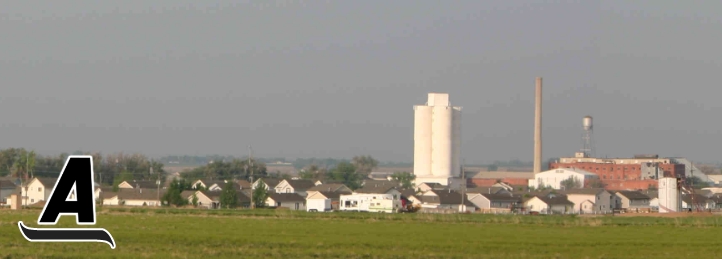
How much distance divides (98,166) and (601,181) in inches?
2663

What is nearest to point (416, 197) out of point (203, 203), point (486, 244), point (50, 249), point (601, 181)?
point (203, 203)

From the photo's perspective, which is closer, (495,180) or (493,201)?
(493,201)

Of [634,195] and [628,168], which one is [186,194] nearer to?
[634,195]

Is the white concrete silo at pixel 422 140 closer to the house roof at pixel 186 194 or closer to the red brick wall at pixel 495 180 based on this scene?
the red brick wall at pixel 495 180

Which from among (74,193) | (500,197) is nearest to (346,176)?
(500,197)

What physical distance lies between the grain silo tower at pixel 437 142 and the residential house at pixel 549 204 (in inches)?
1208

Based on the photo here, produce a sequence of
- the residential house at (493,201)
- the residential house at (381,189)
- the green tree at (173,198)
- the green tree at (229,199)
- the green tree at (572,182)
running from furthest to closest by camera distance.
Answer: the green tree at (572,182) < the residential house at (381,189) < the residential house at (493,201) < the green tree at (229,199) < the green tree at (173,198)

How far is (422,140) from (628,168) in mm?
36293

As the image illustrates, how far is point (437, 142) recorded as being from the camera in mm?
131375

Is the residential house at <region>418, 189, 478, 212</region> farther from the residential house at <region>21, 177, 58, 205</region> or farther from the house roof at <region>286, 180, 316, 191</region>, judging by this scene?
the residential house at <region>21, 177, 58, 205</region>

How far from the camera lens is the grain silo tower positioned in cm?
13025

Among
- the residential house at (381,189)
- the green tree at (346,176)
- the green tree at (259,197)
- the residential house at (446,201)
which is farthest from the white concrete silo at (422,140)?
the green tree at (259,197)

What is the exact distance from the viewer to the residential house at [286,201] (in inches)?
3716

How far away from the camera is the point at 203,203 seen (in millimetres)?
90625
